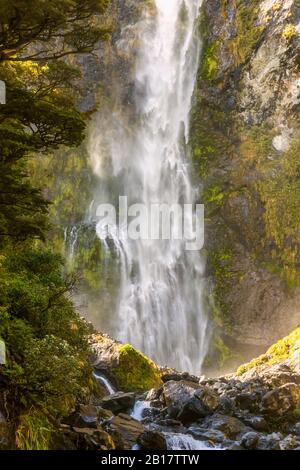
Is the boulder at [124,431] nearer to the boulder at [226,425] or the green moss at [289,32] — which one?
Answer: the boulder at [226,425]

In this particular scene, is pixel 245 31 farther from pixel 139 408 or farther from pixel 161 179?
pixel 139 408

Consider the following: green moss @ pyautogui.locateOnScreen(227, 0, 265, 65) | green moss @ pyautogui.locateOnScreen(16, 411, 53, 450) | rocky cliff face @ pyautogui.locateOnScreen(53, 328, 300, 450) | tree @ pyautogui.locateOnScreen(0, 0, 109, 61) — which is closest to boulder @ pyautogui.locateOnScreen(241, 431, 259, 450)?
rocky cliff face @ pyautogui.locateOnScreen(53, 328, 300, 450)

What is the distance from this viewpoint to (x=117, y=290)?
113 ft

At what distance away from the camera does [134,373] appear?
809 inches

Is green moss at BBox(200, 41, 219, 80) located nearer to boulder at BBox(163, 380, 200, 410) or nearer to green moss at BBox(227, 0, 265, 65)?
green moss at BBox(227, 0, 265, 65)

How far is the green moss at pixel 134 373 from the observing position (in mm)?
20062

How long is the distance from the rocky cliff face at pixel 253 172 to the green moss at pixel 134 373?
40.9 feet

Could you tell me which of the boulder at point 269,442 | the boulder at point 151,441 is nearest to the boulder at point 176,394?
the boulder at point 269,442

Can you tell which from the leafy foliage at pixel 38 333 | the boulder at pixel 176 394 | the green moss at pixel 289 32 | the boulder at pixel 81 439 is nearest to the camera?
the leafy foliage at pixel 38 333

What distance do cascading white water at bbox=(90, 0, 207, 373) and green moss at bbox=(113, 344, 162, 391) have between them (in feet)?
A: 35.7

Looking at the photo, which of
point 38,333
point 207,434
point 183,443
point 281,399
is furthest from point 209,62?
point 38,333
